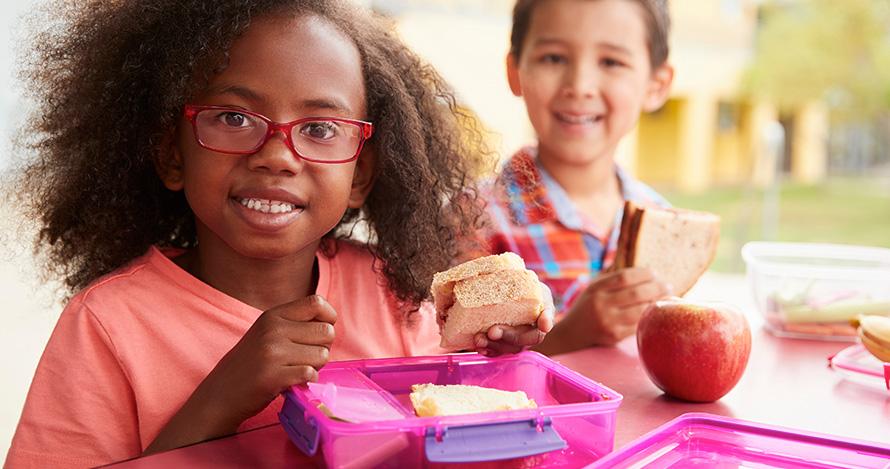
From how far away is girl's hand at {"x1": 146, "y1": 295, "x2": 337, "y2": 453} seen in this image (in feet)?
2.94

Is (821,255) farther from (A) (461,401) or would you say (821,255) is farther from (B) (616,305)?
(A) (461,401)

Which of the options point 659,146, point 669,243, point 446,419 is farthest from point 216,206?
point 659,146

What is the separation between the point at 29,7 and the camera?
52.3 inches

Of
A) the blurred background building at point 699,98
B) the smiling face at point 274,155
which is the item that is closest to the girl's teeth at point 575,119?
the smiling face at point 274,155

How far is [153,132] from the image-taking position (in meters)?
1.23

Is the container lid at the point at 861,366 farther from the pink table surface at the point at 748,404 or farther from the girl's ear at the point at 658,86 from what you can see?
the girl's ear at the point at 658,86

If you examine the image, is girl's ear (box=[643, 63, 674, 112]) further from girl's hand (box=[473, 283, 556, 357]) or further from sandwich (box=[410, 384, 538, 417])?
sandwich (box=[410, 384, 538, 417])

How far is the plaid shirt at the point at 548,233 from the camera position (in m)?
1.87

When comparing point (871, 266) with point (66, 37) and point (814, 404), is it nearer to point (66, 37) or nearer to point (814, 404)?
point (814, 404)

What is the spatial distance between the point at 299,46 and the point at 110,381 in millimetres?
488

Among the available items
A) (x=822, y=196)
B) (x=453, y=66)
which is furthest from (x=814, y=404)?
(x=822, y=196)

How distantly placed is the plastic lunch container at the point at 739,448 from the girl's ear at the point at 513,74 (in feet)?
4.04

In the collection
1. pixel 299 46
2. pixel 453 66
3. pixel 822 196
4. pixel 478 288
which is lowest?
pixel 822 196

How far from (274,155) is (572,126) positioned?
990mm
